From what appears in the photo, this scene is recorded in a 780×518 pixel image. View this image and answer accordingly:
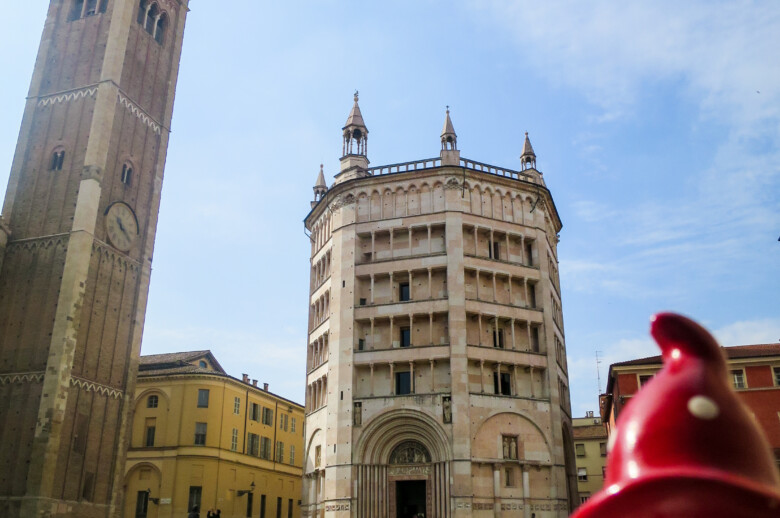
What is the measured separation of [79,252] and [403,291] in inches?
761

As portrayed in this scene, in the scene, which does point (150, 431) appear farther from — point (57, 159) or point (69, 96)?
point (69, 96)

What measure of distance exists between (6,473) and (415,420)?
2186 centimetres

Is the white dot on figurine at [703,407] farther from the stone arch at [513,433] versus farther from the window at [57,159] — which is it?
the window at [57,159]

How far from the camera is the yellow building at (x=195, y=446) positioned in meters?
55.6

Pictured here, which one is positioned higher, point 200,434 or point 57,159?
point 57,159

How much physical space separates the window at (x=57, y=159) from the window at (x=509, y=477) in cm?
3224

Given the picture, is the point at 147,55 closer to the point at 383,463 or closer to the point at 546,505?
the point at 383,463

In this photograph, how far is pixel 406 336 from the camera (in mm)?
44781

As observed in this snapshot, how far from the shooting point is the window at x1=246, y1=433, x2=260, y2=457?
6205 cm

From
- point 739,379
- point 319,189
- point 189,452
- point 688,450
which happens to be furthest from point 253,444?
point 688,450

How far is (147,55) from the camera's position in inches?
1937

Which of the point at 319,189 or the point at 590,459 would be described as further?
the point at 590,459

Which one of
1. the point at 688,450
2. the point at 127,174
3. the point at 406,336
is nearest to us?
the point at 688,450

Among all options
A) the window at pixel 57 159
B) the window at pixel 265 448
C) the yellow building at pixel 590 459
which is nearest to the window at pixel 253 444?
the window at pixel 265 448
